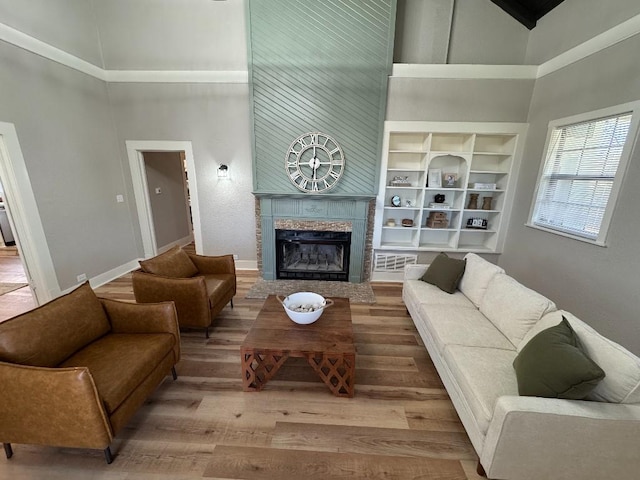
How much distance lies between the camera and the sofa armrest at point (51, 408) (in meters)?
1.22

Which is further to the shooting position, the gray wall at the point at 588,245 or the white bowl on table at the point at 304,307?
the gray wall at the point at 588,245

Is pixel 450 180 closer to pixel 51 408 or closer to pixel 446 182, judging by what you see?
pixel 446 182

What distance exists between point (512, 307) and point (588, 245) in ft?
4.71

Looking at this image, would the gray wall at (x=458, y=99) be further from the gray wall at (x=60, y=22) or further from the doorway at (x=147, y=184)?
the gray wall at (x=60, y=22)

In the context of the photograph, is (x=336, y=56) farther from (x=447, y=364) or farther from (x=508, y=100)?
(x=447, y=364)

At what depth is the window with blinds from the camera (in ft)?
7.84

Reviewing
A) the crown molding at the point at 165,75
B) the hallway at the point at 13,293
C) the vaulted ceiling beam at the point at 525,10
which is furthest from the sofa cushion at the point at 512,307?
the hallway at the point at 13,293

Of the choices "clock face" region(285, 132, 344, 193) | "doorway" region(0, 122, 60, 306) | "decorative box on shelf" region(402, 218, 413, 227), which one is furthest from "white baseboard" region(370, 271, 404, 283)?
"doorway" region(0, 122, 60, 306)

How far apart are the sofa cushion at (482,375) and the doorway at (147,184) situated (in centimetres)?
392

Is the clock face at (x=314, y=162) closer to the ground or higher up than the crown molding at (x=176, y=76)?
closer to the ground

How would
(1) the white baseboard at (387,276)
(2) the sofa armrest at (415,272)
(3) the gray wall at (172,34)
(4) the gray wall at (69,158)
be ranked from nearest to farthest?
1. (4) the gray wall at (69,158)
2. (2) the sofa armrest at (415,272)
3. (3) the gray wall at (172,34)
4. (1) the white baseboard at (387,276)

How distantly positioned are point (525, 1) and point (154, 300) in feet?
18.5

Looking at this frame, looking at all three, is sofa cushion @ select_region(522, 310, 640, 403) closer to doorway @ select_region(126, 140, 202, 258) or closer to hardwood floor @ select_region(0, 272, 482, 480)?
hardwood floor @ select_region(0, 272, 482, 480)

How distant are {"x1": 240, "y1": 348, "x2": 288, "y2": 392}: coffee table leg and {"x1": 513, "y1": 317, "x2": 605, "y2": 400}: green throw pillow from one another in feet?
4.71
